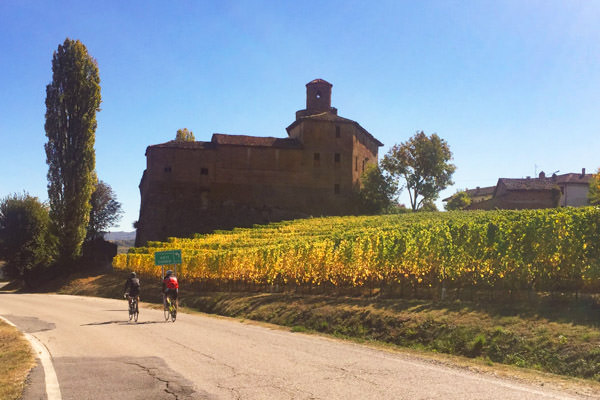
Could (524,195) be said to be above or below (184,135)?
below

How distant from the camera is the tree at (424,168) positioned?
78750 mm

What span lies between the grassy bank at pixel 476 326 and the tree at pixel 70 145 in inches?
1316

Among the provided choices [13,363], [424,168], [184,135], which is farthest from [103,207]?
[13,363]

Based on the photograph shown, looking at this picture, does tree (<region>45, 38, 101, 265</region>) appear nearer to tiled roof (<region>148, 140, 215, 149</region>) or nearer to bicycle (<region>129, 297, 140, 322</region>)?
tiled roof (<region>148, 140, 215, 149</region>)

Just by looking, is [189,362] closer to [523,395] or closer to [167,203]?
[523,395]

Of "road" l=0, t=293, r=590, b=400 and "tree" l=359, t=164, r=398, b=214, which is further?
"tree" l=359, t=164, r=398, b=214

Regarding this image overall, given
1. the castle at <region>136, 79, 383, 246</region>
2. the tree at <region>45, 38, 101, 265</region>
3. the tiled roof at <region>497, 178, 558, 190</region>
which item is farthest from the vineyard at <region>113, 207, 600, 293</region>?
the tiled roof at <region>497, 178, 558, 190</region>

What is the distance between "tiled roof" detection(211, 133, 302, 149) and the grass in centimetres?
5792

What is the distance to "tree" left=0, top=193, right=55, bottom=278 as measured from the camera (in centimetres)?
4831

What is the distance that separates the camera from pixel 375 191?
7350 cm

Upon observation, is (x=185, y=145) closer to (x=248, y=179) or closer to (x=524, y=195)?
(x=248, y=179)

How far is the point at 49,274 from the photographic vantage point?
48.8 metres

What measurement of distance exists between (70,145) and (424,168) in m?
51.1

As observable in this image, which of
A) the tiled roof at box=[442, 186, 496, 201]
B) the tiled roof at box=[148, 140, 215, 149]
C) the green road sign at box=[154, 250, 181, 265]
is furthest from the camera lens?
the tiled roof at box=[442, 186, 496, 201]
